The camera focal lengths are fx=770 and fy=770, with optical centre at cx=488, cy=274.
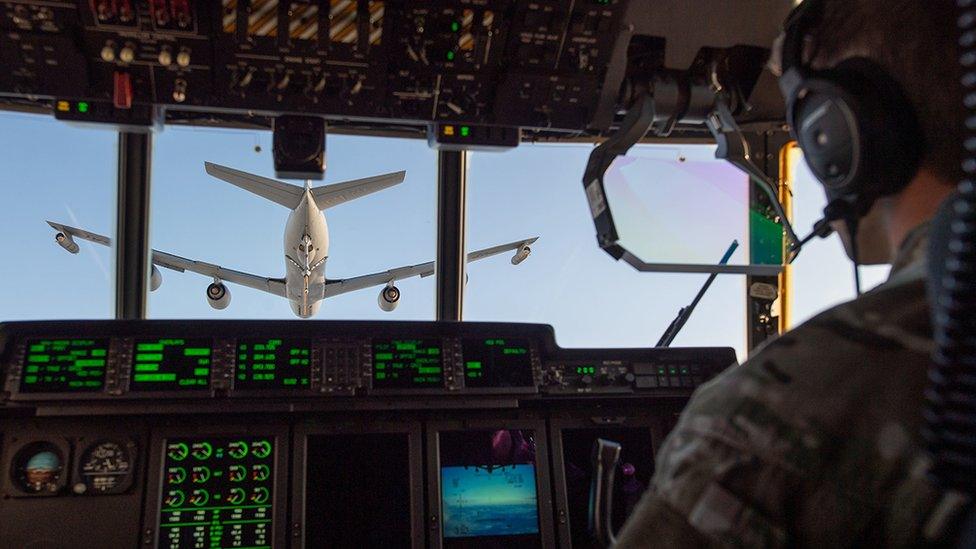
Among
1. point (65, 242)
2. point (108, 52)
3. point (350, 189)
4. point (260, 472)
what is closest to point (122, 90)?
point (108, 52)

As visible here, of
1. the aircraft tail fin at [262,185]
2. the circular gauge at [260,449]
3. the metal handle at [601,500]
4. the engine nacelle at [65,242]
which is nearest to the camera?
the metal handle at [601,500]

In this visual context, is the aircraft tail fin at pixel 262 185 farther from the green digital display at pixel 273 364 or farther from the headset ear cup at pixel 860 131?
the headset ear cup at pixel 860 131

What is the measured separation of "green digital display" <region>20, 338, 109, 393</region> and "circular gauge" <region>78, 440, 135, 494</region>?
0.58 feet

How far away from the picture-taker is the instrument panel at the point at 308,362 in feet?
6.67

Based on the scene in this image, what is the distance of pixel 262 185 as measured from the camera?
804 cm

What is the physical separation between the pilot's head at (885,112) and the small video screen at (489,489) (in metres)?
1.56

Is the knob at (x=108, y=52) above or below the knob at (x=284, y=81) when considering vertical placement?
above

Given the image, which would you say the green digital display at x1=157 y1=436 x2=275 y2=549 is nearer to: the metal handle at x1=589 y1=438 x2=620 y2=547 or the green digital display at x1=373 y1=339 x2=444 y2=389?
the green digital display at x1=373 y1=339 x2=444 y2=389

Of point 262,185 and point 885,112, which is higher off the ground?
point 262,185

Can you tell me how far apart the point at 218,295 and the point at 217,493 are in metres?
7.51

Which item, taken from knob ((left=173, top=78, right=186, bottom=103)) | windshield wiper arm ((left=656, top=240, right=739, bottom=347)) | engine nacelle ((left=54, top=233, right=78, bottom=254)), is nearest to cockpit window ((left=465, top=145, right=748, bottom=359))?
windshield wiper arm ((left=656, top=240, right=739, bottom=347))

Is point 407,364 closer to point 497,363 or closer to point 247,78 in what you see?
point 497,363

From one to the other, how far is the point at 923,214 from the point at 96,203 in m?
3.25

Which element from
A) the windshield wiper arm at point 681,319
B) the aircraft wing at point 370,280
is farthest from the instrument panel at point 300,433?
the aircraft wing at point 370,280
